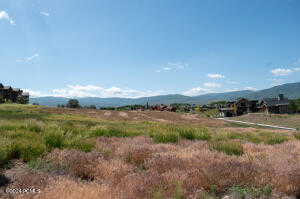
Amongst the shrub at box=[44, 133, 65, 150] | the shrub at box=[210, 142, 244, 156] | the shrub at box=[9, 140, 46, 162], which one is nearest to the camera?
the shrub at box=[9, 140, 46, 162]

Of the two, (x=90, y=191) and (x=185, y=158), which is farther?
(x=185, y=158)

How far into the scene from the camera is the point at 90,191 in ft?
16.7

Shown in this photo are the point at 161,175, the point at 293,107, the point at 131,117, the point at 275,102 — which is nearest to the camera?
the point at 161,175

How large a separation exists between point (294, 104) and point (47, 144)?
12329 cm

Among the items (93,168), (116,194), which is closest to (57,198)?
(116,194)

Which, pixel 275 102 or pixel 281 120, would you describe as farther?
pixel 275 102

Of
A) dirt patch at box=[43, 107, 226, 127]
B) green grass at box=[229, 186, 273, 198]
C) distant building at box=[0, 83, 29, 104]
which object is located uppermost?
distant building at box=[0, 83, 29, 104]

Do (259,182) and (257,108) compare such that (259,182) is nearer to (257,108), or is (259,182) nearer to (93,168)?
(93,168)

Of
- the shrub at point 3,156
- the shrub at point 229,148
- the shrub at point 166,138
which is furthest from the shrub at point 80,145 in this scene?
the shrub at point 229,148

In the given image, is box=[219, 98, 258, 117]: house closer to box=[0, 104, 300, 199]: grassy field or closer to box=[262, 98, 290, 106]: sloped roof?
box=[262, 98, 290, 106]: sloped roof

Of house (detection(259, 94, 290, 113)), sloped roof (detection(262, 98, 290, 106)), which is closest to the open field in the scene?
house (detection(259, 94, 290, 113))

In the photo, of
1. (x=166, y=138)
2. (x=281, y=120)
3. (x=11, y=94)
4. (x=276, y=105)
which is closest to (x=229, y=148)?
(x=166, y=138)

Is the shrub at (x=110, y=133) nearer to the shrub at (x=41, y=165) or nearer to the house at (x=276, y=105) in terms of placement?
the shrub at (x=41, y=165)

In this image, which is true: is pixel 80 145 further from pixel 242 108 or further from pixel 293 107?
pixel 242 108
